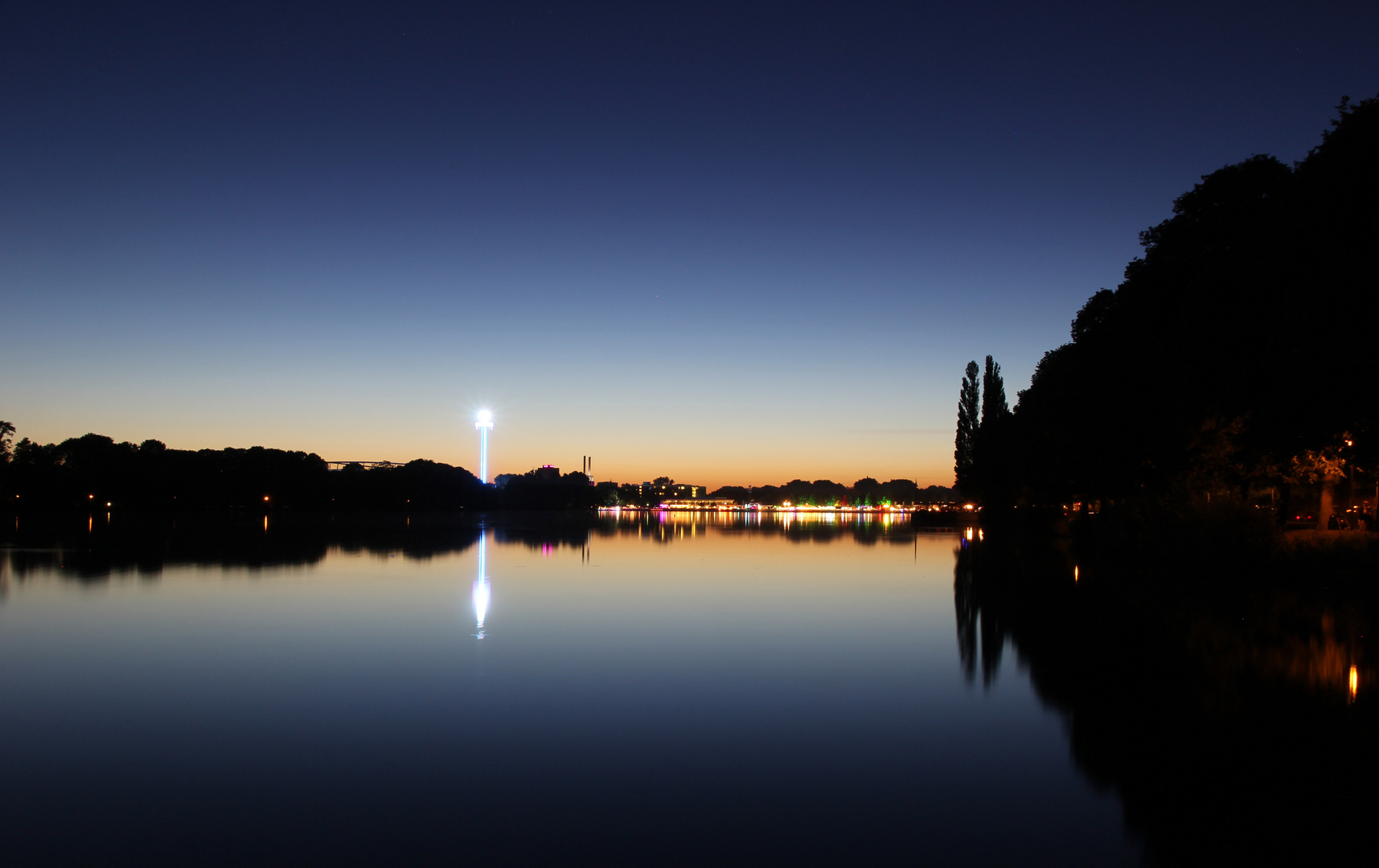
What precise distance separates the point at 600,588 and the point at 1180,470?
1817 centimetres

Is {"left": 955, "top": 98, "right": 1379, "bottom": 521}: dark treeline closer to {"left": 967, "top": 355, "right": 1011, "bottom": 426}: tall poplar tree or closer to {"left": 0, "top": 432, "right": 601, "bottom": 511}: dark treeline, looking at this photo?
{"left": 967, "top": 355, "right": 1011, "bottom": 426}: tall poplar tree

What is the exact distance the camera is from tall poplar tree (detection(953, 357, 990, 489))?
71.8m

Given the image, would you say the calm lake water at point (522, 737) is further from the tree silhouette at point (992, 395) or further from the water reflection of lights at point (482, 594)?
the tree silhouette at point (992, 395)

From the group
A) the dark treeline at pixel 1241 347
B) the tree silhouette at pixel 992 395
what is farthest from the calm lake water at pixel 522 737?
the tree silhouette at pixel 992 395

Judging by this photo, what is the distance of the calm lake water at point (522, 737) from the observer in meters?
5.87

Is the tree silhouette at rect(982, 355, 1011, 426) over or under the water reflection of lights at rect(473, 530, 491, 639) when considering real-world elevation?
over

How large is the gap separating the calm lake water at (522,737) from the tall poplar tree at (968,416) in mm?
56718

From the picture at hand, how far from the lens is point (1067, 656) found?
12.4 metres

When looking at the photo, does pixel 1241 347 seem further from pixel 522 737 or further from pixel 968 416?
pixel 968 416

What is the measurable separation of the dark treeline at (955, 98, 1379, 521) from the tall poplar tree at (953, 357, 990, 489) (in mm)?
31407

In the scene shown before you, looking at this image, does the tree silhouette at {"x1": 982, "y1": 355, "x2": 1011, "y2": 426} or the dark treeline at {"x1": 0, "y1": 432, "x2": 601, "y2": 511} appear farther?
the dark treeline at {"x1": 0, "y1": 432, "x2": 601, "y2": 511}

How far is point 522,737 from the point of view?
8.25 m

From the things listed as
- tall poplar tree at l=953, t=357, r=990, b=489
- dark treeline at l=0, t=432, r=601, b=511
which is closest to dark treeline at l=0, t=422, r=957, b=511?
dark treeline at l=0, t=432, r=601, b=511

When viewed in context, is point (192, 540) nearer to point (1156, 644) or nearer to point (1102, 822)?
point (1156, 644)
